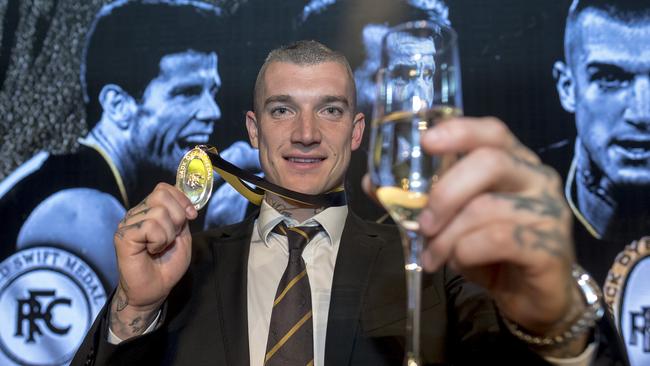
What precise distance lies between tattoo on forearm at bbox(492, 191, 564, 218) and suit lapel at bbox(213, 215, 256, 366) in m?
0.92

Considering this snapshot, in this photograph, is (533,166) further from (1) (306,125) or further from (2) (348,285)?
(1) (306,125)

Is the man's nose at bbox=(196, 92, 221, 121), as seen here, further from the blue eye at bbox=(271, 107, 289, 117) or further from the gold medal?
the gold medal

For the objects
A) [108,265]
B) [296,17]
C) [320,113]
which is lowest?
[108,265]

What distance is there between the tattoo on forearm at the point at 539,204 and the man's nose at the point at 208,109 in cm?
210

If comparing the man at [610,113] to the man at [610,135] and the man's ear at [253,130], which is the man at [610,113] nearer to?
the man at [610,135]

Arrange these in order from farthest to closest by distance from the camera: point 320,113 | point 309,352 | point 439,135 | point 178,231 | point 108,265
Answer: point 108,265
point 320,113
point 309,352
point 178,231
point 439,135

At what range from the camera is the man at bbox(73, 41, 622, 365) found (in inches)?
25.0

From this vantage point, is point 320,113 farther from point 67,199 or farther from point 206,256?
point 67,199

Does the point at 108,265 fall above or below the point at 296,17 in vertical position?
below

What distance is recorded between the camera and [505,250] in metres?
0.64

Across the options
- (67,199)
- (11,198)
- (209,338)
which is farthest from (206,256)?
(11,198)

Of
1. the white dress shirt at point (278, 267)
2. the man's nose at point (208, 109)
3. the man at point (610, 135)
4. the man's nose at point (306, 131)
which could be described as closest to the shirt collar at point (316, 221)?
the white dress shirt at point (278, 267)

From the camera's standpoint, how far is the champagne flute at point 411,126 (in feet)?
2.01

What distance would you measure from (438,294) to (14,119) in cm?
220
